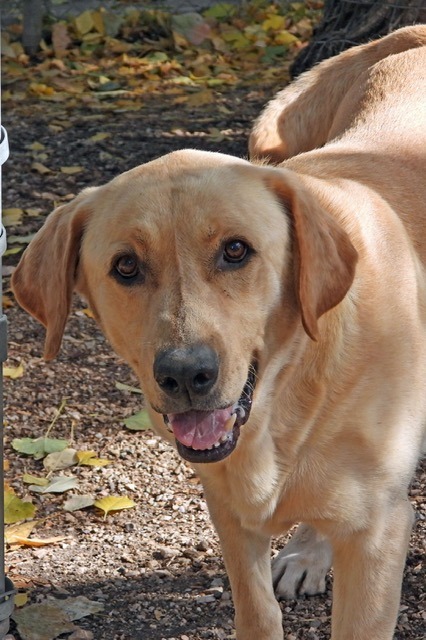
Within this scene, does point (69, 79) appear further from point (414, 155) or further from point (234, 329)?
point (234, 329)

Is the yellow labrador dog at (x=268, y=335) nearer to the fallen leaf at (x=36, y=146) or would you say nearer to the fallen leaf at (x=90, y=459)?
the fallen leaf at (x=90, y=459)

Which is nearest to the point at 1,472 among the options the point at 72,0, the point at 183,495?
the point at 183,495

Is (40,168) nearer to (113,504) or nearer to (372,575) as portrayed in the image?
(113,504)

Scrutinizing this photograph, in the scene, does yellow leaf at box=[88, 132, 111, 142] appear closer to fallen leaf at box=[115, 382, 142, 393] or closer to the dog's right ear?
fallen leaf at box=[115, 382, 142, 393]

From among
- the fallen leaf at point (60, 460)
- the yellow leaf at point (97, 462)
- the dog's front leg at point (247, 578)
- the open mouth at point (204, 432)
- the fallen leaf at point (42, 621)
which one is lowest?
the fallen leaf at point (42, 621)

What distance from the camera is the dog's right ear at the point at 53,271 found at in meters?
2.93

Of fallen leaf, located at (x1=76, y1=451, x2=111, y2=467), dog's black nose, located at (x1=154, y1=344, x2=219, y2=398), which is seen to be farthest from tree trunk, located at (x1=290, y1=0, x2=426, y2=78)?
dog's black nose, located at (x1=154, y1=344, x2=219, y2=398)

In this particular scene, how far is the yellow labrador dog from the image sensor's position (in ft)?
8.75

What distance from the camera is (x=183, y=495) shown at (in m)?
4.07

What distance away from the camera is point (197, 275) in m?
2.66

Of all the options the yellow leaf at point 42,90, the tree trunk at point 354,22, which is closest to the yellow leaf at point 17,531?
the tree trunk at point 354,22

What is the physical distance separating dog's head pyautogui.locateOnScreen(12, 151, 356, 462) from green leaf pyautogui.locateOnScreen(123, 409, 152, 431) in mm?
1454

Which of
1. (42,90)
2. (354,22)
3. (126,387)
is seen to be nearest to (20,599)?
(126,387)

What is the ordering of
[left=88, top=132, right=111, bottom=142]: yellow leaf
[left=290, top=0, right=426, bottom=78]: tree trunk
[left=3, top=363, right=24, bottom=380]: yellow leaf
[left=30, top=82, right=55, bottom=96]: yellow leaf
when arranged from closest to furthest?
[left=3, top=363, right=24, bottom=380]: yellow leaf → [left=290, top=0, right=426, bottom=78]: tree trunk → [left=88, top=132, right=111, bottom=142]: yellow leaf → [left=30, top=82, right=55, bottom=96]: yellow leaf
